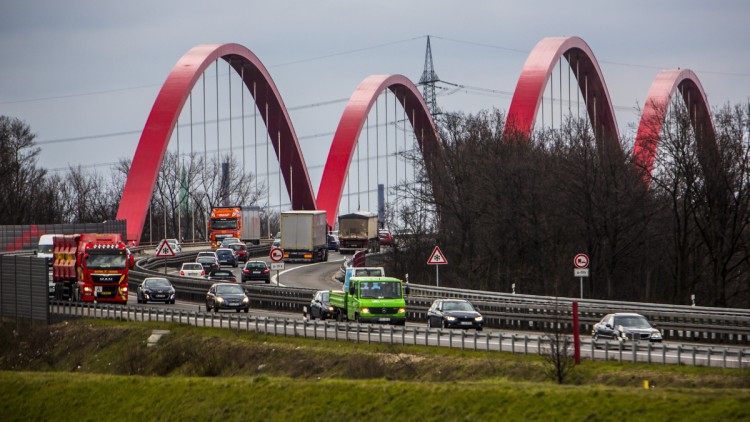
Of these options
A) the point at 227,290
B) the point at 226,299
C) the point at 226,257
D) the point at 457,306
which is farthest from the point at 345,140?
the point at 457,306

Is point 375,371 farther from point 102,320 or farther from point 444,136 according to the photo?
point 444,136

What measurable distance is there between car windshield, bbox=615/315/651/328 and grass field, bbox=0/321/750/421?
18.5ft

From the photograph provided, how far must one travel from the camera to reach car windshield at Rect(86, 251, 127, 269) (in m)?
57.4

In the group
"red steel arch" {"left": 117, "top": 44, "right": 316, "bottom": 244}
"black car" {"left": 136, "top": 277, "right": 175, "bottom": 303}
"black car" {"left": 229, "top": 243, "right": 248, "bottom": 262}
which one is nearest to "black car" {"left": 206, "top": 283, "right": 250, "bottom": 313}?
"black car" {"left": 136, "top": 277, "right": 175, "bottom": 303}

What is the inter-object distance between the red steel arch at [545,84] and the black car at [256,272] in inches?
725

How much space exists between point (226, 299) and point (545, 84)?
45817 mm

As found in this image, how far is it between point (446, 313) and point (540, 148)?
40.6 metres

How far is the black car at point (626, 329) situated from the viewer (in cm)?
4025

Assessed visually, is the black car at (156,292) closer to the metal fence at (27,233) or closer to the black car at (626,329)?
the black car at (626,329)

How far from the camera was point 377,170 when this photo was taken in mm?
126500

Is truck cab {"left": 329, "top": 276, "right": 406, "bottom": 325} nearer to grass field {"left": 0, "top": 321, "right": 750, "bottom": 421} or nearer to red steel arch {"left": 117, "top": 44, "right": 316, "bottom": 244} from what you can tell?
grass field {"left": 0, "top": 321, "right": 750, "bottom": 421}

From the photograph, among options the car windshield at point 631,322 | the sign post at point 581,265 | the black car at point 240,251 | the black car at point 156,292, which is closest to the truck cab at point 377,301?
the sign post at point 581,265

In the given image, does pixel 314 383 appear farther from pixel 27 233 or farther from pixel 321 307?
pixel 27 233

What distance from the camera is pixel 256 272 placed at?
250ft
